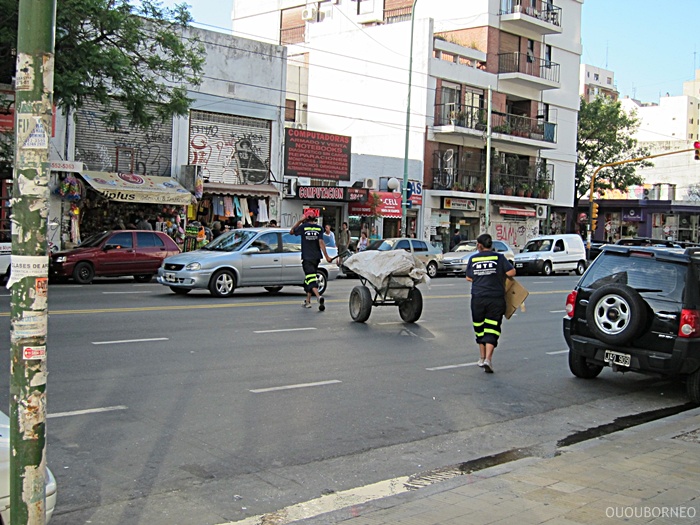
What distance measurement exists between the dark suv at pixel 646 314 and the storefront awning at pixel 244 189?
2135 centimetres

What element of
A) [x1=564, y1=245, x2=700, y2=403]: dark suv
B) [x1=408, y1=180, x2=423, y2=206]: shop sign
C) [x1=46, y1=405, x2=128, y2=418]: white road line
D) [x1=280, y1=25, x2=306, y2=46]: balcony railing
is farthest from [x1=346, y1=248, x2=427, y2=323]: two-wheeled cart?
[x1=280, y1=25, x2=306, y2=46]: balcony railing

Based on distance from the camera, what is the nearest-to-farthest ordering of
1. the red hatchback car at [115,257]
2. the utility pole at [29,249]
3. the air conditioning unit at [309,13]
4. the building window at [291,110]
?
the utility pole at [29,249] < the red hatchback car at [115,257] < the building window at [291,110] < the air conditioning unit at [309,13]

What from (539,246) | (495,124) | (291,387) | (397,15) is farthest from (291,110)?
(291,387)

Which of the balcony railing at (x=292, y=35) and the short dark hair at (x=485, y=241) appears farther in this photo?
the balcony railing at (x=292, y=35)

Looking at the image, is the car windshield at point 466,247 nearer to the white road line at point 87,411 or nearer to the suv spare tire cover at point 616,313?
the suv spare tire cover at point 616,313

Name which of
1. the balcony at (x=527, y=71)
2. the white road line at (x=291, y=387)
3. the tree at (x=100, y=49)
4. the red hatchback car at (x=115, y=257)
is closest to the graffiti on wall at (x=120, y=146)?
the tree at (x=100, y=49)

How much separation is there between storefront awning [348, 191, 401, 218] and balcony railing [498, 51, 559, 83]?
1331cm

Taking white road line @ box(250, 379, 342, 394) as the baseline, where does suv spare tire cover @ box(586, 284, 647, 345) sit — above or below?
above

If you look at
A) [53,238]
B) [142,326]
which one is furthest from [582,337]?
[53,238]

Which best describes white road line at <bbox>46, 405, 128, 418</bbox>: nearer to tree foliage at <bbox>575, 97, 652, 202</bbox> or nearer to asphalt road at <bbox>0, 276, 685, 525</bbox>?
asphalt road at <bbox>0, 276, 685, 525</bbox>

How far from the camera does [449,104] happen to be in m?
41.7

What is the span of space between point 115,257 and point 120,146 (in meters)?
6.71

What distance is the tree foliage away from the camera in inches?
2135

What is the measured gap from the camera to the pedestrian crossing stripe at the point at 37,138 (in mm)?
3635
